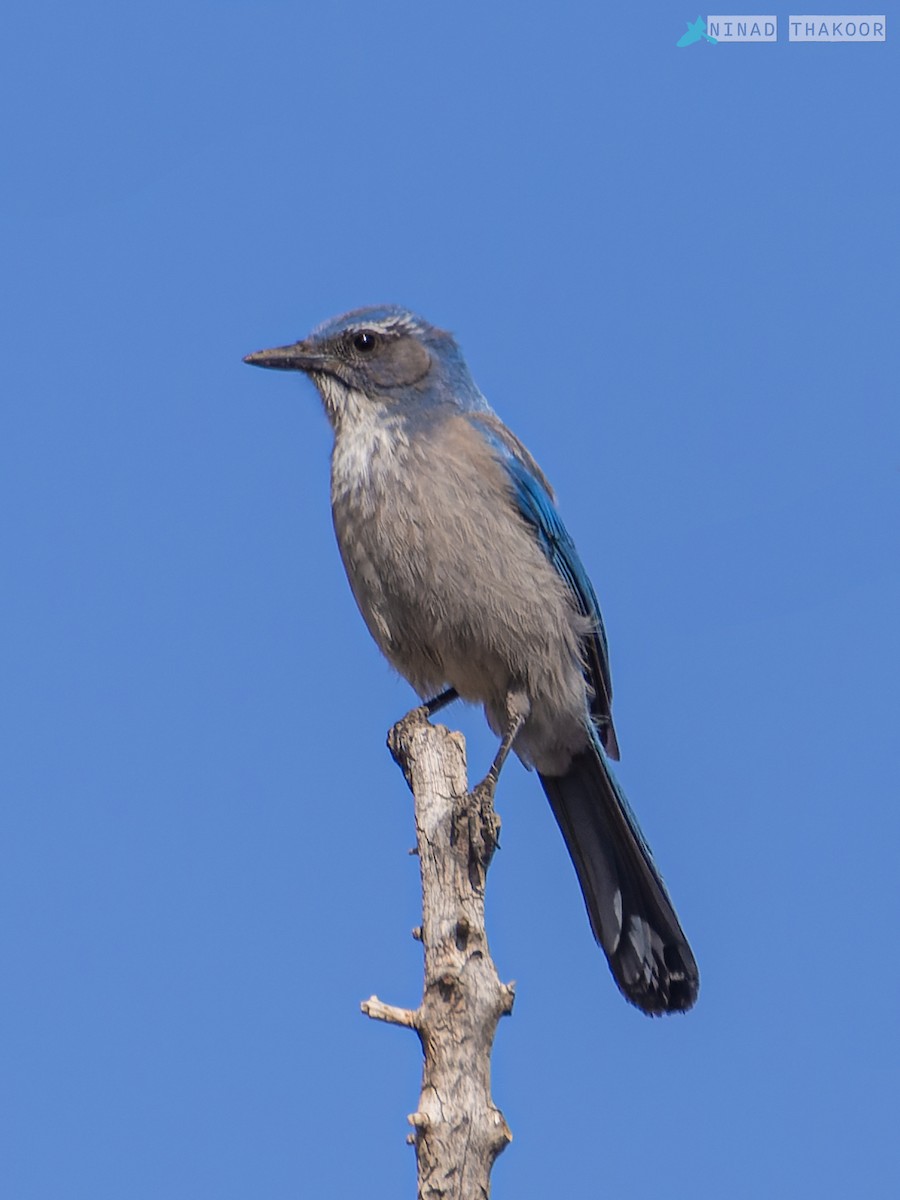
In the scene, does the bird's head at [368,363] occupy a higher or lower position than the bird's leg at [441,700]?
higher

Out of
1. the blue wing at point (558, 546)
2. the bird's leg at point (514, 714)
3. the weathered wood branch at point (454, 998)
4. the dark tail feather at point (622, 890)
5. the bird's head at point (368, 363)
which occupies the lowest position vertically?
the weathered wood branch at point (454, 998)

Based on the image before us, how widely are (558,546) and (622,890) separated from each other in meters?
1.82

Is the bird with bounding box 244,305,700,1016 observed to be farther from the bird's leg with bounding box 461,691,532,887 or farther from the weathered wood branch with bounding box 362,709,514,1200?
the weathered wood branch with bounding box 362,709,514,1200

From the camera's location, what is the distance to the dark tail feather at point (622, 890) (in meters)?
7.55

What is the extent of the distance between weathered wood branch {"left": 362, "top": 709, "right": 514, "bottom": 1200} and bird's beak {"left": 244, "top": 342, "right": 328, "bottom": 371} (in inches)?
94.7

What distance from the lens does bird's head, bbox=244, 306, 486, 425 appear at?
7965mm

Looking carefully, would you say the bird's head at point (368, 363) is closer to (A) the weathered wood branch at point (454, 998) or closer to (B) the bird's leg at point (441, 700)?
(B) the bird's leg at point (441, 700)

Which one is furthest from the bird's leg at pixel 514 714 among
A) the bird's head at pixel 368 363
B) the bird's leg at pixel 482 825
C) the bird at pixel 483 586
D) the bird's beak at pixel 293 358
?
the bird's beak at pixel 293 358

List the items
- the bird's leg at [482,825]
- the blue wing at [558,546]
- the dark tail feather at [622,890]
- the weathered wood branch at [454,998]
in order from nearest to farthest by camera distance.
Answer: the weathered wood branch at [454,998] < the bird's leg at [482,825] < the dark tail feather at [622,890] < the blue wing at [558,546]

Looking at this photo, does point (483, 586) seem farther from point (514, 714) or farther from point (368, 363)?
point (368, 363)

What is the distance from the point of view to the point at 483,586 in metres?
7.51

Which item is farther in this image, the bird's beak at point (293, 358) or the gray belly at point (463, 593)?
the bird's beak at point (293, 358)

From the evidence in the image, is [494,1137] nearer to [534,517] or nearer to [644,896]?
[644,896]

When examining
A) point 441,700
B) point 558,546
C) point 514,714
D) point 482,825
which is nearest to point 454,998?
point 482,825
